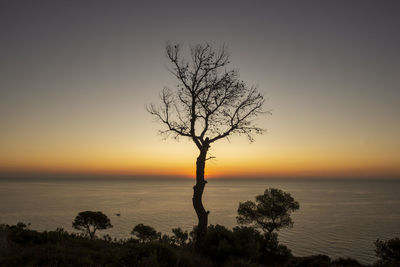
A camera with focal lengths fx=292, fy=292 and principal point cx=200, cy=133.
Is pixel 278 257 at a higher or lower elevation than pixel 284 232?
higher

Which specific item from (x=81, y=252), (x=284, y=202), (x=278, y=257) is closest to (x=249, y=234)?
(x=81, y=252)

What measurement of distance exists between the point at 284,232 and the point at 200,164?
2827 inches

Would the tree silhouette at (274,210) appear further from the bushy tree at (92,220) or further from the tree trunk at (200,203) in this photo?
the tree trunk at (200,203)

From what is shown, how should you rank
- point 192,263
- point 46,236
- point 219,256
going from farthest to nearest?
point 46,236 → point 219,256 → point 192,263

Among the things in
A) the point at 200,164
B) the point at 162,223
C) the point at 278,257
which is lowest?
the point at 162,223

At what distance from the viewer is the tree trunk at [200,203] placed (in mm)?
13659

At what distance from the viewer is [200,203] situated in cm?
1449

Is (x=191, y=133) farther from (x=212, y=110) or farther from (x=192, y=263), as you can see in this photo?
(x=192, y=263)

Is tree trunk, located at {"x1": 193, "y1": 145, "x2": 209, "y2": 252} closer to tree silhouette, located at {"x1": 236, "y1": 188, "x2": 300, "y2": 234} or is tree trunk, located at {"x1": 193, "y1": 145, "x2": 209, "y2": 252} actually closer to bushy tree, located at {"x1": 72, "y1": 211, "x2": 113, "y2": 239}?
tree silhouette, located at {"x1": 236, "y1": 188, "x2": 300, "y2": 234}

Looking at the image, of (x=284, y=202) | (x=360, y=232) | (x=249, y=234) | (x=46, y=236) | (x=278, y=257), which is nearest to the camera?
(x=249, y=234)

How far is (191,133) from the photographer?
15164 mm

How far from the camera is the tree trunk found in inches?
538

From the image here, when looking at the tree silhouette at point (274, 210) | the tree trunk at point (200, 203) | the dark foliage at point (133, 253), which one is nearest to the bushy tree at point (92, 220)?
the tree silhouette at point (274, 210)

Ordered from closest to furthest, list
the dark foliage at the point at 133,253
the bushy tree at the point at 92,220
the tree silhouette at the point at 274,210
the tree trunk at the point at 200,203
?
Answer: the dark foliage at the point at 133,253 < the tree trunk at the point at 200,203 < the tree silhouette at the point at 274,210 < the bushy tree at the point at 92,220
